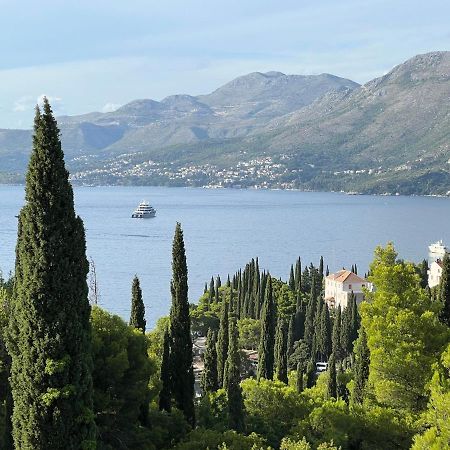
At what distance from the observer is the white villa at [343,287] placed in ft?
251

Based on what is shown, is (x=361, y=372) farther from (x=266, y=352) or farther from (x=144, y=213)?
(x=144, y=213)

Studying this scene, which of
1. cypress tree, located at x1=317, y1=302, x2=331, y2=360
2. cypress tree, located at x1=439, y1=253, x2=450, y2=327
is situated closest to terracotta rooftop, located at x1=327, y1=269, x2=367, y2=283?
cypress tree, located at x1=317, y1=302, x2=331, y2=360

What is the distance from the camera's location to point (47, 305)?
14195 mm

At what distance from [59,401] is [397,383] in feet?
36.9

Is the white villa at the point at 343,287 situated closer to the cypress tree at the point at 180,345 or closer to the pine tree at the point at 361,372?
the pine tree at the point at 361,372

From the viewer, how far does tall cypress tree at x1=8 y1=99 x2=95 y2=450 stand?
14.2m

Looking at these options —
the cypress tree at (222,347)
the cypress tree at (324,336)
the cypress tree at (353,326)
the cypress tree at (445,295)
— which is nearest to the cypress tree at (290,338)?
the cypress tree at (324,336)

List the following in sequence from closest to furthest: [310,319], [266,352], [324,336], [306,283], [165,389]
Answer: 1. [165,389]
2. [266,352]
3. [324,336]
4. [310,319]
5. [306,283]

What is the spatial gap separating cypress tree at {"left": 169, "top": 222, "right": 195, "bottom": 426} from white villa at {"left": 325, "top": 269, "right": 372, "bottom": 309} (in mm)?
51927

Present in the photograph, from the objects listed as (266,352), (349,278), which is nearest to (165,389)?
(266,352)

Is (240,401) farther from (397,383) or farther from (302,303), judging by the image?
(302,303)

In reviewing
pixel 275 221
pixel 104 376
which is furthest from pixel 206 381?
pixel 275 221

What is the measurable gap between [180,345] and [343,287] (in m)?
54.3

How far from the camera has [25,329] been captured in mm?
14328
